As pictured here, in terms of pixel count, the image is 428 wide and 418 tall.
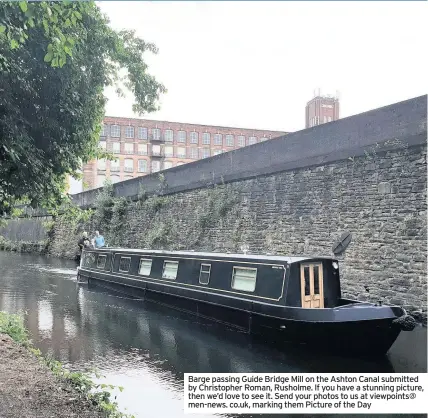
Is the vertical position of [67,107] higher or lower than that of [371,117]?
lower

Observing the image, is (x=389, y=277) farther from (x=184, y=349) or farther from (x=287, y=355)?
(x=184, y=349)

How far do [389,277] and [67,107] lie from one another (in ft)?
23.8

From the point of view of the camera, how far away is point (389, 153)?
9922 mm

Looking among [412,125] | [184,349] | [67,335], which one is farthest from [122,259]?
[412,125]

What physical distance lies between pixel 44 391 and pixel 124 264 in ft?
31.2

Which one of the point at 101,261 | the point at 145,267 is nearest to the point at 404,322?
the point at 145,267

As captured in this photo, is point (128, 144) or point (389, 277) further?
point (128, 144)

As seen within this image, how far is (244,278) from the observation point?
30.0 feet

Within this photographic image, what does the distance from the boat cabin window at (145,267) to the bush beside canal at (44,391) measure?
6.57 m

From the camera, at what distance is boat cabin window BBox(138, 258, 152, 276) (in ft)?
41.2

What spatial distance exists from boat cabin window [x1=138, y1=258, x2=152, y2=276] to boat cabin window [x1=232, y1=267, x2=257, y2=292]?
376 centimetres

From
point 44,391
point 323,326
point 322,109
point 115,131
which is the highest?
point 115,131

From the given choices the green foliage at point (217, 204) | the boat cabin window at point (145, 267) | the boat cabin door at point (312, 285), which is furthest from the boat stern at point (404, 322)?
the green foliage at point (217, 204)

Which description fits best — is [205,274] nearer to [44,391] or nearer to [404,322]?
[404,322]
